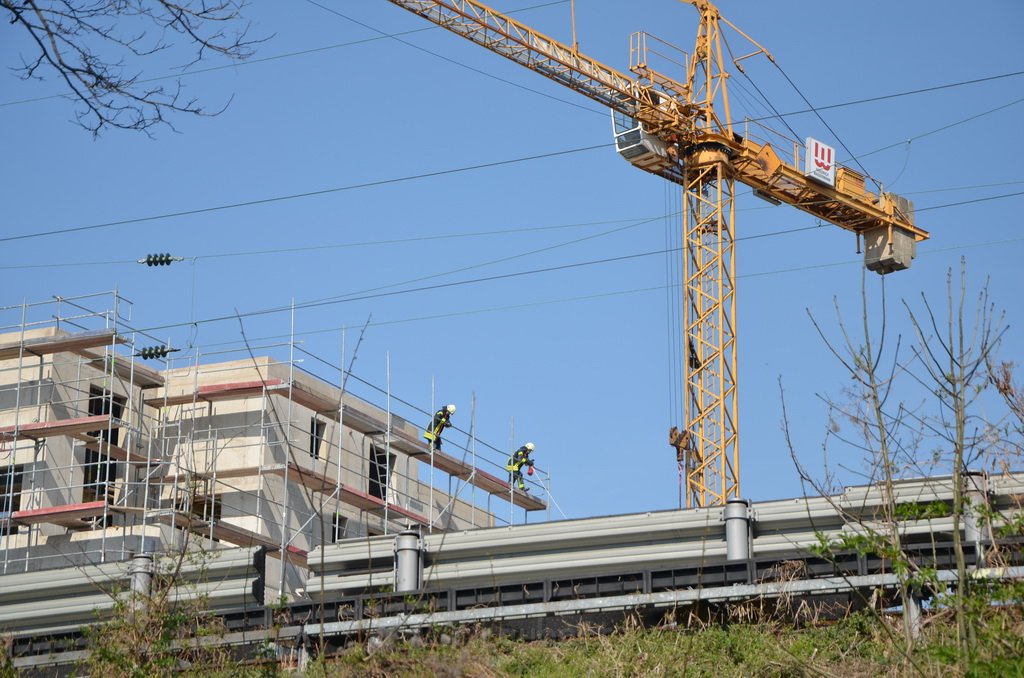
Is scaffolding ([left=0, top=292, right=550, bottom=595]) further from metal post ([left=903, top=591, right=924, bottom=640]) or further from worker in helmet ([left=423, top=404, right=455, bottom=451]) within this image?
metal post ([left=903, top=591, right=924, bottom=640])

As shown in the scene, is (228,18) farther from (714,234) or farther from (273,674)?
(714,234)

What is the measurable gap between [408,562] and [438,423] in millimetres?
20076

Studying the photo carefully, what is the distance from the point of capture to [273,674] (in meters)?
11.9

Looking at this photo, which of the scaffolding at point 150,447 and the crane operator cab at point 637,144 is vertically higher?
the crane operator cab at point 637,144

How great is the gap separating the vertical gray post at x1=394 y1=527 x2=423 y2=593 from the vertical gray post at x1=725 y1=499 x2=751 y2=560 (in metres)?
2.68

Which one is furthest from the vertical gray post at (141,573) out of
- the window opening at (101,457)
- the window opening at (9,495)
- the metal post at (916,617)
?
the window opening at (101,457)

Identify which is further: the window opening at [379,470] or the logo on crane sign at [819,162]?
the logo on crane sign at [819,162]

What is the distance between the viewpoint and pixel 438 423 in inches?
1302

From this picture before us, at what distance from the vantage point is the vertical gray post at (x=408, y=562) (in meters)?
12.9

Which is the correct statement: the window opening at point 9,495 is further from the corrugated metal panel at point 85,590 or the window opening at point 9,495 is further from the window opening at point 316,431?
the corrugated metal panel at point 85,590

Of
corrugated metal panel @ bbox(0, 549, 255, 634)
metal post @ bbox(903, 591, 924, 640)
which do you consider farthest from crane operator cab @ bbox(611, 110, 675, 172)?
metal post @ bbox(903, 591, 924, 640)

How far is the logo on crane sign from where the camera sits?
44406mm

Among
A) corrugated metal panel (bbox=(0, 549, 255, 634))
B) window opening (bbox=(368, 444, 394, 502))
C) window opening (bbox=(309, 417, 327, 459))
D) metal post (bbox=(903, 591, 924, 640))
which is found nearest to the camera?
metal post (bbox=(903, 591, 924, 640))

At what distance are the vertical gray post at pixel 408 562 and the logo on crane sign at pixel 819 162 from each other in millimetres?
33348
